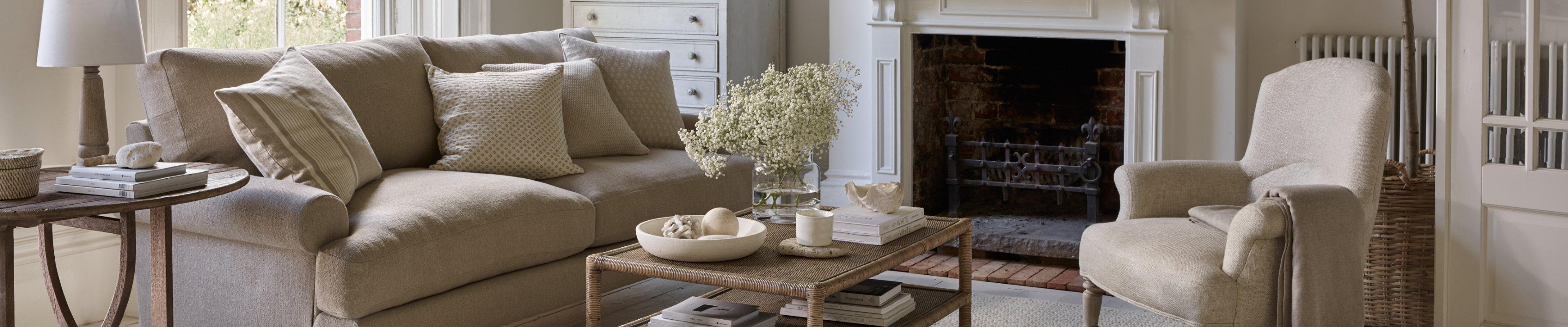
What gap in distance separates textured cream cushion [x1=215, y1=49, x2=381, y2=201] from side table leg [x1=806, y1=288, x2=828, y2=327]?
1.20 metres

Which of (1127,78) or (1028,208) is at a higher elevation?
(1127,78)

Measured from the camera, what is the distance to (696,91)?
15.4 feet

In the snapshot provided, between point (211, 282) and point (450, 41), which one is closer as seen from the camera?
point (211, 282)

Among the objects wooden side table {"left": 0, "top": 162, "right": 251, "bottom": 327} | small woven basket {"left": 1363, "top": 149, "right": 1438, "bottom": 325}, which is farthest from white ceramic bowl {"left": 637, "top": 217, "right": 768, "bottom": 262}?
small woven basket {"left": 1363, "top": 149, "right": 1438, "bottom": 325}

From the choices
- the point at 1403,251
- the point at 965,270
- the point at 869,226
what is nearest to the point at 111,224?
the point at 869,226

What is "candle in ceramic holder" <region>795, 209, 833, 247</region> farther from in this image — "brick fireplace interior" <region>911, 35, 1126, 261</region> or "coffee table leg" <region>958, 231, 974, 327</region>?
"brick fireplace interior" <region>911, 35, 1126, 261</region>

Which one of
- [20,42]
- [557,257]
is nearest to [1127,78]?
[557,257]

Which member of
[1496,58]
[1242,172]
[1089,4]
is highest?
[1089,4]

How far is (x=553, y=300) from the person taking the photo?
3.01 metres

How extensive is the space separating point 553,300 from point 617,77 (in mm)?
1028

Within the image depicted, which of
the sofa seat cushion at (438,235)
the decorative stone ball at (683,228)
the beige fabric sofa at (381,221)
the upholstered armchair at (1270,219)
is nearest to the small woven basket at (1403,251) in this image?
the upholstered armchair at (1270,219)

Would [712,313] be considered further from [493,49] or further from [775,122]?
[493,49]

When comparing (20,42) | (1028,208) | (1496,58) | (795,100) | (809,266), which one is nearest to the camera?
(809,266)

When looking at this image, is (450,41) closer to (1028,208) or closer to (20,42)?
(20,42)
